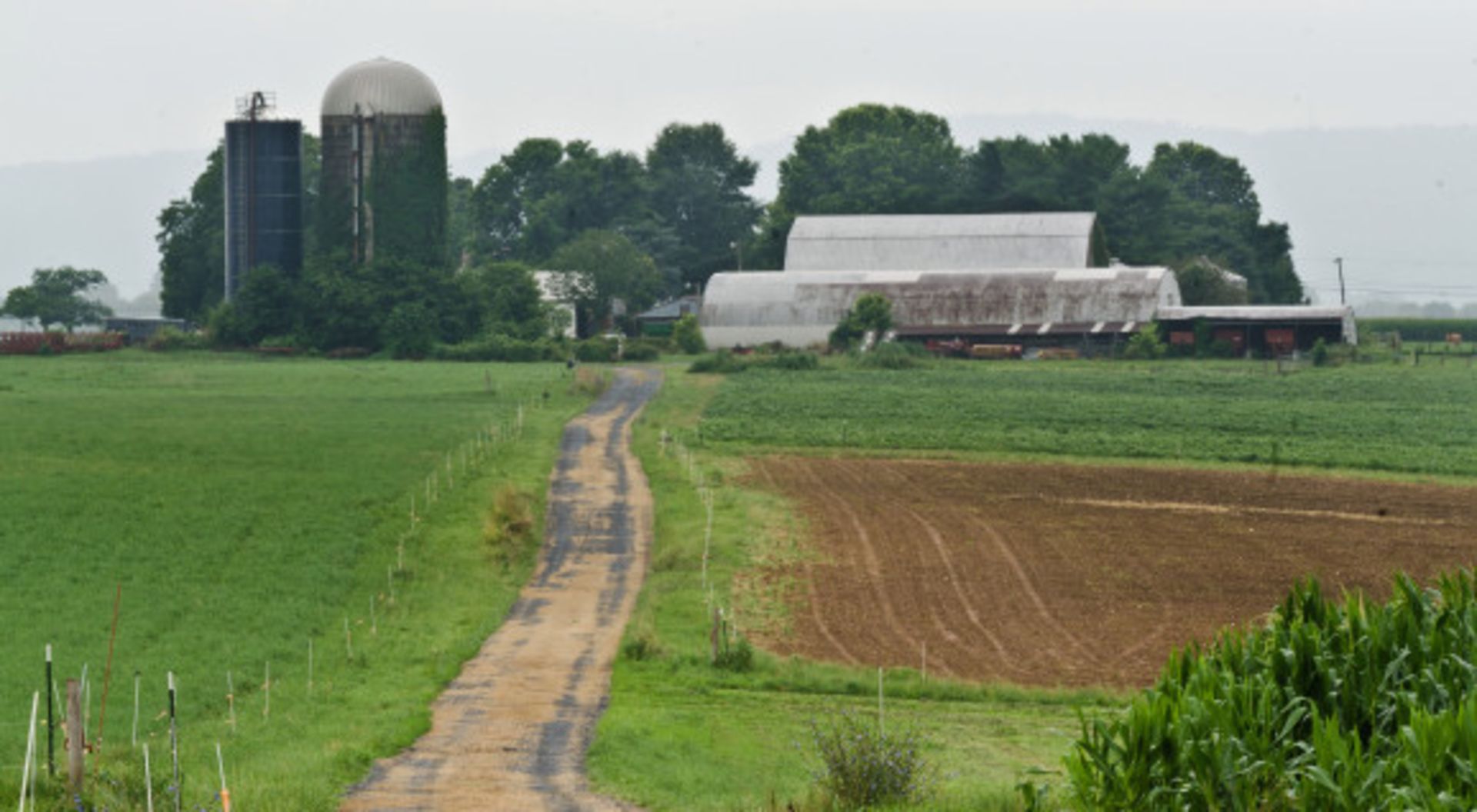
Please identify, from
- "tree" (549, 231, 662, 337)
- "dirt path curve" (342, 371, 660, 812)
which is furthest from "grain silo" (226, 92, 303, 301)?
"dirt path curve" (342, 371, 660, 812)

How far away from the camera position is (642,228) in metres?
180

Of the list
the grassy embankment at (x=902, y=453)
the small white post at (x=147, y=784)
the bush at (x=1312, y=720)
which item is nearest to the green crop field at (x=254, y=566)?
the small white post at (x=147, y=784)

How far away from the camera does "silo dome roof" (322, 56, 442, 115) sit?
405ft

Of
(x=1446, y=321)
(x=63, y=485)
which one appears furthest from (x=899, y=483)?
(x=1446, y=321)

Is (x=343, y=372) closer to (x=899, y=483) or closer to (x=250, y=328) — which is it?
(x=250, y=328)

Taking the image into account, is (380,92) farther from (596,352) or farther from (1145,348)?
(1145,348)

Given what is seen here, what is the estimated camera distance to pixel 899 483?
63031mm

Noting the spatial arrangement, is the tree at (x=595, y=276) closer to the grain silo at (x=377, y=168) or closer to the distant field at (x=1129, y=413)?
the grain silo at (x=377, y=168)

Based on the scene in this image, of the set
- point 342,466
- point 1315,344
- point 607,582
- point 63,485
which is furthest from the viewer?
point 1315,344

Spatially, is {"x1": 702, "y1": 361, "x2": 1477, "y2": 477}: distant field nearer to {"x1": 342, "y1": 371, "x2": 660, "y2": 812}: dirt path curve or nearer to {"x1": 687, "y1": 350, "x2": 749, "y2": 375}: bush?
{"x1": 687, "y1": 350, "x2": 749, "y2": 375}: bush

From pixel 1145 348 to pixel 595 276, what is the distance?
42.1 meters

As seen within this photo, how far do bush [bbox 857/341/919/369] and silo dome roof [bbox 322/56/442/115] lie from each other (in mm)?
31364

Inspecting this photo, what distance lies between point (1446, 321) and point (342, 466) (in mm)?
128392

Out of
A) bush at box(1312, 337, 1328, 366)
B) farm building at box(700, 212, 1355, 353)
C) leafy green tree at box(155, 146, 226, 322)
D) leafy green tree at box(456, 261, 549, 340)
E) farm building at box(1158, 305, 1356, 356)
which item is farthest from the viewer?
leafy green tree at box(155, 146, 226, 322)
